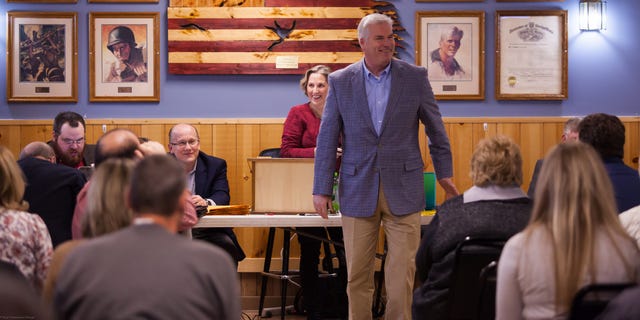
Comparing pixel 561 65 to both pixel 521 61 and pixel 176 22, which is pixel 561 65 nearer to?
pixel 521 61

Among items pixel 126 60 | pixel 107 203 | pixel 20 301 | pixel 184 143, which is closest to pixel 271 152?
pixel 184 143

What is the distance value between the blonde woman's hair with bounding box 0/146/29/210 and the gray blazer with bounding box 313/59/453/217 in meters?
1.61

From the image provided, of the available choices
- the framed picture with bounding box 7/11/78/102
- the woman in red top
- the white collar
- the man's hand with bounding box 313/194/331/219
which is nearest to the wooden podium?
the man's hand with bounding box 313/194/331/219

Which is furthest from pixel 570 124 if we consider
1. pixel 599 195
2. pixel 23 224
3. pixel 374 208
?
pixel 23 224

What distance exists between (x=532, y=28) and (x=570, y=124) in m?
1.87

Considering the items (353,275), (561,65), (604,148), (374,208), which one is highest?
(561,65)

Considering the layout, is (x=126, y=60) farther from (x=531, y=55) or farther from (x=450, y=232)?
(x=450, y=232)

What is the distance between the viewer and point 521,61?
717cm

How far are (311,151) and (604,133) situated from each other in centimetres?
234

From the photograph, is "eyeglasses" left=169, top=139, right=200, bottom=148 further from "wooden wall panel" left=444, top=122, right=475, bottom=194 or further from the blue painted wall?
"wooden wall panel" left=444, top=122, right=475, bottom=194

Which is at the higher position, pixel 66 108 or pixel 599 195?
pixel 66 108

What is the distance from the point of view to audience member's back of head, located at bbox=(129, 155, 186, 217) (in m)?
2.21

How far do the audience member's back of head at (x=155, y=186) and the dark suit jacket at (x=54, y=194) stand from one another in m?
2.18

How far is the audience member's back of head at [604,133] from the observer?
13.1ft
